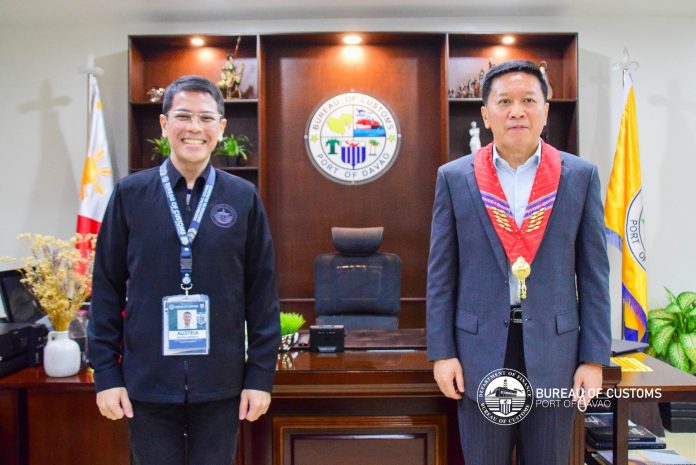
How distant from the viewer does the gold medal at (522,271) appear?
138 cm

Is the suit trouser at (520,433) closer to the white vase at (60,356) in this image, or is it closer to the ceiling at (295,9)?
the white vase at (60,356)

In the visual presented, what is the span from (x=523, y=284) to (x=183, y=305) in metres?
0.85

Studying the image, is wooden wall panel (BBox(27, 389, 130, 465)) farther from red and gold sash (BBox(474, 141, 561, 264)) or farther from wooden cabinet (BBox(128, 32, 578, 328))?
wooden cabinet (BBox(128, 32, 578, 328))

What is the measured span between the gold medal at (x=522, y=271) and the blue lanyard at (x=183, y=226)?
2.64 ft

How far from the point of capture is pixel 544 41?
13.3 feet

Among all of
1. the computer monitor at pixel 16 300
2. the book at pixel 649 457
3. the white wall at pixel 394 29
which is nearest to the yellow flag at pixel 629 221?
the white wall at pixel 394 29

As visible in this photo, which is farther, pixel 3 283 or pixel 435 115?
pixel 435 115

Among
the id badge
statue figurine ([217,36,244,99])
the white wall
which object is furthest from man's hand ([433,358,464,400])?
the white wall

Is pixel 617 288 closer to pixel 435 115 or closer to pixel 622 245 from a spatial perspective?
pixel 622 245

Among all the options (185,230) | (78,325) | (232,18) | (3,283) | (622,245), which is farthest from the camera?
(232,18)

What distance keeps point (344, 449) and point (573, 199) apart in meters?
1.11

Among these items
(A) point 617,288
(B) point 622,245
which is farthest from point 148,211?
(A) point 617,288

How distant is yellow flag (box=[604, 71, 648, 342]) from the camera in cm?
379

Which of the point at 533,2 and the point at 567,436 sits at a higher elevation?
the point at 533,2
